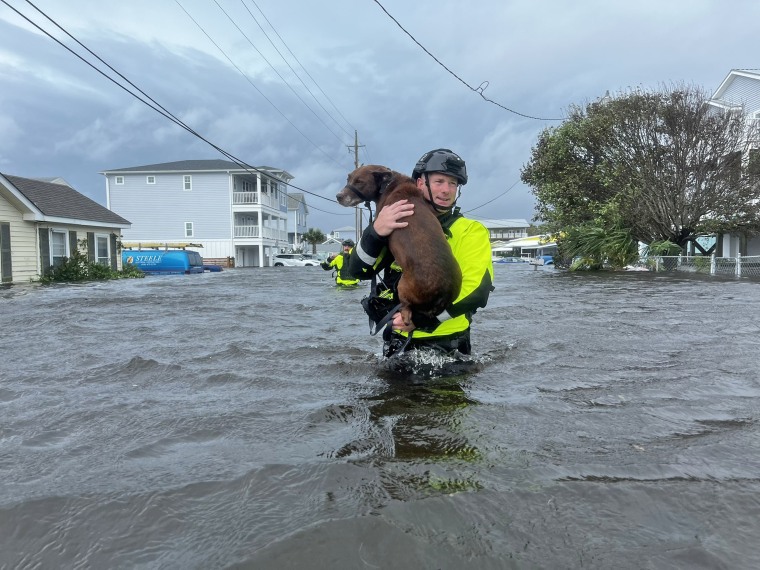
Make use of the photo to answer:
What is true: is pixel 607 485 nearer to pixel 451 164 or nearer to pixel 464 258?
pixel 464 258

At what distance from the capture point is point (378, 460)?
2609mm

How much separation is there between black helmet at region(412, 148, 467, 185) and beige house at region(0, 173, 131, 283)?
62.0 feet

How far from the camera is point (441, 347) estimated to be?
3746mm

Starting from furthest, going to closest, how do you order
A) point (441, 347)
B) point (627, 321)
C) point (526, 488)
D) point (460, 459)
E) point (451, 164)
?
point (627, 321)
point (441, 347)
point (451, 164)
point (460, 459)
point (526, 488)

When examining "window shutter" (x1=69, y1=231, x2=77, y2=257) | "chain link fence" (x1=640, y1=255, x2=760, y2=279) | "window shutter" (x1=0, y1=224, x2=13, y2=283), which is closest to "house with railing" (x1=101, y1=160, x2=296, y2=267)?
"window shutter" (x1=69, y1=231, x2=77, y2=257)

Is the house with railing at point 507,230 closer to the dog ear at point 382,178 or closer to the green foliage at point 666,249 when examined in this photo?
the green foliage at point 666,249


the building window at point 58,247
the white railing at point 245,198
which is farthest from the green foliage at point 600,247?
the white railing at point 245,198

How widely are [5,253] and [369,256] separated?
63.2 ft

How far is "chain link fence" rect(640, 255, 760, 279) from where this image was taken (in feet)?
63.1

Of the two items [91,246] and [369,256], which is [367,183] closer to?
[369,256]

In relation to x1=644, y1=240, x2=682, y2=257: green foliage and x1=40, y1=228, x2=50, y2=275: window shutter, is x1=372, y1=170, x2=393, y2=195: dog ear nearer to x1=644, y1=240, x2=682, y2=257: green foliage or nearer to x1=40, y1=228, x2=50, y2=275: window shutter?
x1=40, y1=228, x2=50, y2=275: window shutter

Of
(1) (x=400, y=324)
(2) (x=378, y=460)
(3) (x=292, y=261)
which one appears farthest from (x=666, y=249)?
(3) (x=292, y=261)

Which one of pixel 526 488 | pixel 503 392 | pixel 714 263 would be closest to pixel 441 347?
pixel 503 392

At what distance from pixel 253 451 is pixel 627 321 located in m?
7.24
